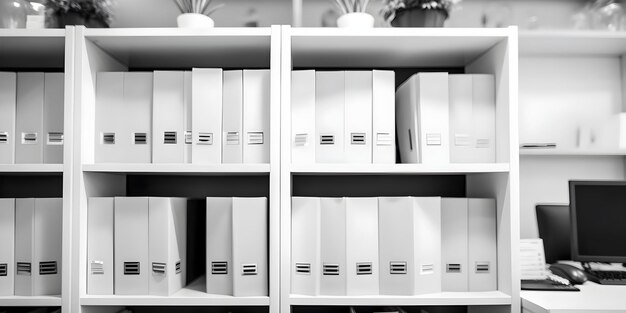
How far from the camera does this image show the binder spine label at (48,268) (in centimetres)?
171

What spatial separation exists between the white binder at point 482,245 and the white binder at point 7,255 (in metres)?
1.56

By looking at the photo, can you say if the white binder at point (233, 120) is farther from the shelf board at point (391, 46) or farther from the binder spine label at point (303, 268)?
the binder spine label at point (303, 268)

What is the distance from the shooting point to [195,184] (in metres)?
2.15

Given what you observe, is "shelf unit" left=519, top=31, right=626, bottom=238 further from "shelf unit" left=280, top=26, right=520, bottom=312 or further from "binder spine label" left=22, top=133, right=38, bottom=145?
"binder spine label" left=22, top=133, right=38, bottom=145

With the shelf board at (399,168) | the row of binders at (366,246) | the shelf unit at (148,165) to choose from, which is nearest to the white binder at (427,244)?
the row of binders at (366,246)

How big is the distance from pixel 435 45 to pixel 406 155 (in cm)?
41

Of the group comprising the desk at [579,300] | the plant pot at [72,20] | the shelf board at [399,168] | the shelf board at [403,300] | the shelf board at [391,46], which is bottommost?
the shelf board at [403,300]

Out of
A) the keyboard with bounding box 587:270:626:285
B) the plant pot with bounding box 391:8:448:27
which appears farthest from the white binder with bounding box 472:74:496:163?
the keyboard with bounding box 587:270:626:285

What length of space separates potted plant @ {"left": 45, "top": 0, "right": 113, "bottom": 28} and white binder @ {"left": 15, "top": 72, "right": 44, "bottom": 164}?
0.22 meters

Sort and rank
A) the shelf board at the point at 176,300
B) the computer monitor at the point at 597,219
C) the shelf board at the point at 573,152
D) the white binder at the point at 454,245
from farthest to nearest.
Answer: the shelf board at the point at 573,152
the computer monitor at the point at 597,219
the white binder at the point at 454,245
the shelf board at the point at 176,300

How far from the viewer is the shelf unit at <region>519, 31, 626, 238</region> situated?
7.39 ft

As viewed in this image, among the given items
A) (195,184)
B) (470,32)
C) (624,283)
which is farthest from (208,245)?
(624,283)

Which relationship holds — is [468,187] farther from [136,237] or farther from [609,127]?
[136,237]

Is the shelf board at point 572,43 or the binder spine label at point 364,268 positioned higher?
the shelf board at point 572,43
